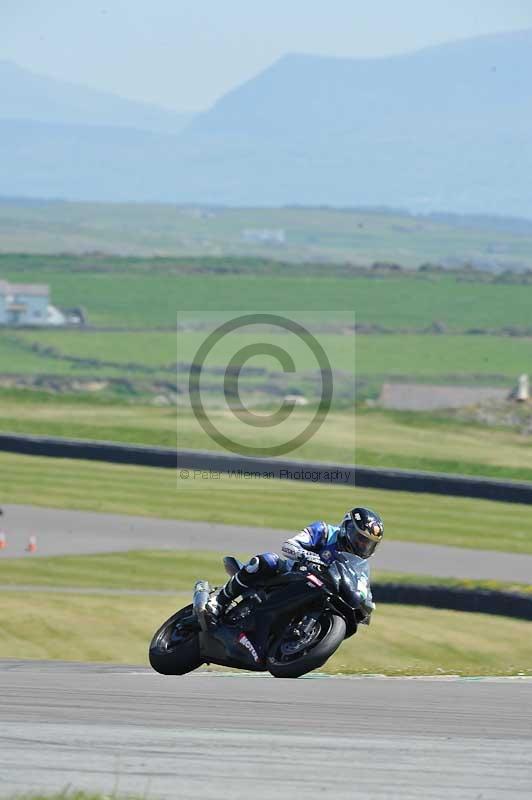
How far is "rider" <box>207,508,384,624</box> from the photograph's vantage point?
12.1 metres

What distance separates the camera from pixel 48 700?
10141 mm

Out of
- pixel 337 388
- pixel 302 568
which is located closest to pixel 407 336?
pixel 337 388

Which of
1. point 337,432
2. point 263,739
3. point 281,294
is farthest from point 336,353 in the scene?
point 263,739

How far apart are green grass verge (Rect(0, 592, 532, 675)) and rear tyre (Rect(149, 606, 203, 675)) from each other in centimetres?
778

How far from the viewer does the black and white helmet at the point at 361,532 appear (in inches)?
477

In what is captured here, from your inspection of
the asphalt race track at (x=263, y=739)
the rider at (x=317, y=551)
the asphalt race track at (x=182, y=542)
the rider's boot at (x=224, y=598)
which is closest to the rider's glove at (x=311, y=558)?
the rider at (x=317, y=551)

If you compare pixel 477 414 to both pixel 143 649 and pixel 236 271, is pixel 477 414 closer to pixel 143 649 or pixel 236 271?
pixel 143 649

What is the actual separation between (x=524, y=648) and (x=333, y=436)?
31.8 m

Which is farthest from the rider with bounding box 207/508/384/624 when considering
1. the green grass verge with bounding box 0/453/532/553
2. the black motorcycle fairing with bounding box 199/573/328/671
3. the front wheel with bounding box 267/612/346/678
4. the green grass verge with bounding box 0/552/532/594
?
the green grass verge with bounding box 0/453/532/553

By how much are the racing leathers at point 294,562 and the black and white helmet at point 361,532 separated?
0.10m

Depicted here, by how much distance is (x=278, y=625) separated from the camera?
12117mm

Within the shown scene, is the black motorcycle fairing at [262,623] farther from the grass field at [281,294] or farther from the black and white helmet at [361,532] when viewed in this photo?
the grass field at [281,294]
